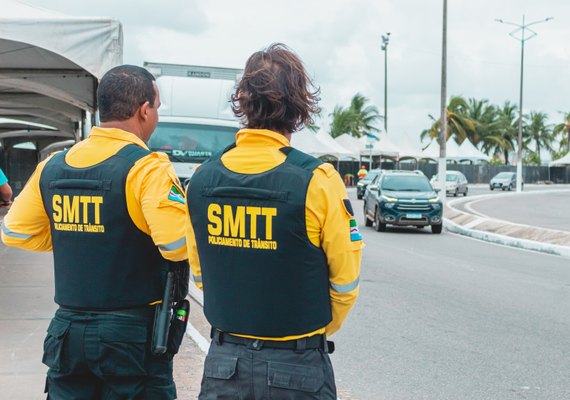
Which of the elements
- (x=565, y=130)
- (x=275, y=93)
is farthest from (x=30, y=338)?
(x=565, y=130)

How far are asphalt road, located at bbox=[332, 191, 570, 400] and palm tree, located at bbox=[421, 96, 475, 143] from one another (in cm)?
6513

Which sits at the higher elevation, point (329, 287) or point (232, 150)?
→ point (232, 150)

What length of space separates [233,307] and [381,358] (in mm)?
4222

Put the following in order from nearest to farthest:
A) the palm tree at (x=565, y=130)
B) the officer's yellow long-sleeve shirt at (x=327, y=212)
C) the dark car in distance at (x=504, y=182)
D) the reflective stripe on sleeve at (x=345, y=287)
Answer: the officer's yellow long-sleeve shirt at (x=327, y=212) → the reflective stripe on sleeve at (x=345, y=287) → the dark car in distance at (x=504, y=182) → the palm tree at (x=565, y=130)

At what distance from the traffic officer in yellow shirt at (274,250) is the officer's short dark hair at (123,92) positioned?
0.65 meters

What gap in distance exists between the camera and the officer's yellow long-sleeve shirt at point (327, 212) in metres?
2.56

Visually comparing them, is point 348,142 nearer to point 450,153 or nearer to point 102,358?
point 450,153

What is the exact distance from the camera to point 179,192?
310 cm

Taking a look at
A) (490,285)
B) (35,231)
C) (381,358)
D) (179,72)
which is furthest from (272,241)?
(179,72)

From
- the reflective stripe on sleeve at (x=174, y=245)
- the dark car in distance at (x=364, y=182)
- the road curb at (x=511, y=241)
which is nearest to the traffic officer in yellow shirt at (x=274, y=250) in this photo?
the reflective stripe on sleeve at (x=174, y=245)

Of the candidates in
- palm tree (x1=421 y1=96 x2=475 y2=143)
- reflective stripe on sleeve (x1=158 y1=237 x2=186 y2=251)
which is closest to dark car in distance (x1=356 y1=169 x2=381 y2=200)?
reflective stripe on sleeve (x1=158 y1=237 x2=186 y2=251)

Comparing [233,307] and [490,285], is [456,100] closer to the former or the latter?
[490,285]

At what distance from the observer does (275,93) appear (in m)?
2.68

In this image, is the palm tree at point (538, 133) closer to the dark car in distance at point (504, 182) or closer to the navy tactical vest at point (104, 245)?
the dark car in distance at point (504, 182)
